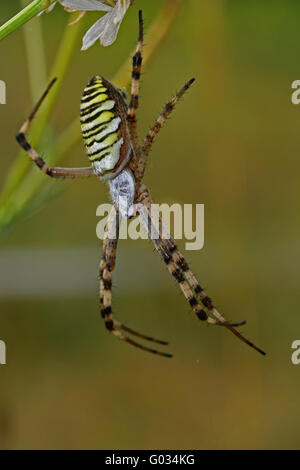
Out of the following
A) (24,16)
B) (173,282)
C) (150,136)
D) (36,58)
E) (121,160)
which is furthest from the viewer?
(173,282)

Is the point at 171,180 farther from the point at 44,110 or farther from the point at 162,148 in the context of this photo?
the point at 44,110

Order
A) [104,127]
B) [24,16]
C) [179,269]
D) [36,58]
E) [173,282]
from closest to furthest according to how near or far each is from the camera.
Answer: [24,16]
[104,127]
[36,58]
[179,269]
[173,282]

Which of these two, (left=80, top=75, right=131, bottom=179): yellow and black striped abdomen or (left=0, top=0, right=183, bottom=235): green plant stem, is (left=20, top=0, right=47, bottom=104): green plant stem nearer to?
(left=0, top=0, right=183, bottom=235): green plant stem

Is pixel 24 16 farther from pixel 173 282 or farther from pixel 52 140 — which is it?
pixel 173 282

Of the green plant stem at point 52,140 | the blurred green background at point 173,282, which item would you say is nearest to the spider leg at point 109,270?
the green plant stem at point 52,140

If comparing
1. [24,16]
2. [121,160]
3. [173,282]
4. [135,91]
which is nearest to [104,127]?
[121,160]
